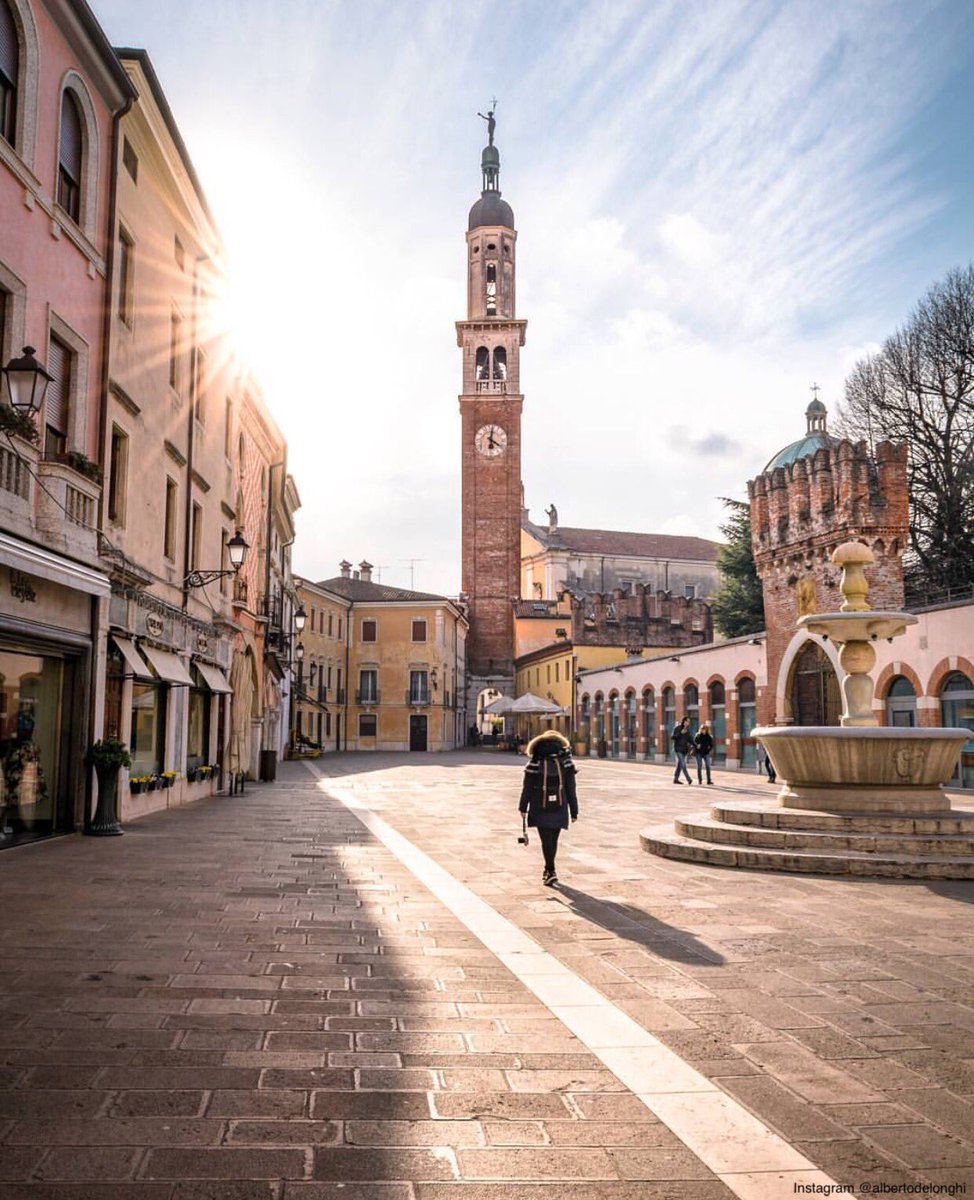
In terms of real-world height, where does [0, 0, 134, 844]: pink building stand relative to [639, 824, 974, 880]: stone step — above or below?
above

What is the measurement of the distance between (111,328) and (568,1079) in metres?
12.7

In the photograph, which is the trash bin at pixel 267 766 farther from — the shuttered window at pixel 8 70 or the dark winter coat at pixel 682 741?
the shuttered window at pixel 8 70

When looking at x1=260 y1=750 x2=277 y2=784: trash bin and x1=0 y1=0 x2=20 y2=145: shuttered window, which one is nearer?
x1=0 y1=0 x2=20 y2=145: shuttered window

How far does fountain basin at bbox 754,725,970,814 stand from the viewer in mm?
11742

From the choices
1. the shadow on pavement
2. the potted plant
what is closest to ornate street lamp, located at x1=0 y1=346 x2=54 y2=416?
the potted plant

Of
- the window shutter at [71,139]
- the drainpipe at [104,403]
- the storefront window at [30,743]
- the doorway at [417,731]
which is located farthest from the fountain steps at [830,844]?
the doorway at [417,731]

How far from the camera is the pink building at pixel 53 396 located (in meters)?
11.0

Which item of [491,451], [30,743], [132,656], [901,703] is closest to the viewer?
[30,743]

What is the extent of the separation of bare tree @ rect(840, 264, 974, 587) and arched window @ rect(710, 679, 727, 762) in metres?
8.49

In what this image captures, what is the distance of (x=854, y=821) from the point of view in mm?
11266

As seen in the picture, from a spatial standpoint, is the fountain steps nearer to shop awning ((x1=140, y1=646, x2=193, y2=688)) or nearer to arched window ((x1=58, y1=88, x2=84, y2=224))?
shop awning ((x1=140, y1=646, x2=193, y2=688))

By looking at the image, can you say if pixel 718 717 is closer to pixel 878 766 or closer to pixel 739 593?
pixel 739 593

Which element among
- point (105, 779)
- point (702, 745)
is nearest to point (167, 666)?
point (105, 779)

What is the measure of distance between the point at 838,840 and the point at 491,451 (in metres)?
62.4
